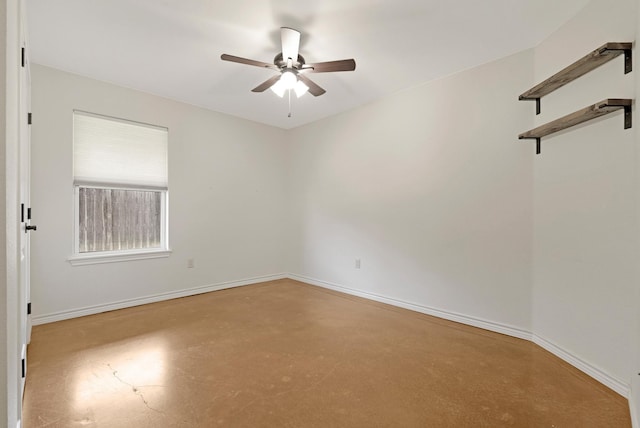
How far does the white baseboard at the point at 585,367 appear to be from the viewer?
6.20 ft

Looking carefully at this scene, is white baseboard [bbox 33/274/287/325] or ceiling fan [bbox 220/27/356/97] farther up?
ceiling fan [bbox 220/27/356/97]

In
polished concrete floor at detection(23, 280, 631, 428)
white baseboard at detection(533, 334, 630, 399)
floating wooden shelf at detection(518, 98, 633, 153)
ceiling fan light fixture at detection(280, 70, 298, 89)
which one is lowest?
polished concrete floor at detection(23, 280, 631, 428)

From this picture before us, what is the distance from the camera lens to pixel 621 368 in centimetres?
190

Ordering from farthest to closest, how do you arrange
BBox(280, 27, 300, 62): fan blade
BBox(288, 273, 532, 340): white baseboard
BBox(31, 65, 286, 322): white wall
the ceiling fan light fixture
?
BBox(31, 65, 286, 322): white wall, BBox(288, 273, 532, 340): white baseboard, the ceiling fan light fixture, BBox(280, 27, 300, 62): fan blade

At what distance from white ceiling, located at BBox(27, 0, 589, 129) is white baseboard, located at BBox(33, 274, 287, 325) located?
8.24 feet

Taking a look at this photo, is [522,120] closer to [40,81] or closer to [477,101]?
[477,101]

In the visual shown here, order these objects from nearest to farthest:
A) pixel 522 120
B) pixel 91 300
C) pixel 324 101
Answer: pixel 522 120
pixel 91 300
pixel 324 101

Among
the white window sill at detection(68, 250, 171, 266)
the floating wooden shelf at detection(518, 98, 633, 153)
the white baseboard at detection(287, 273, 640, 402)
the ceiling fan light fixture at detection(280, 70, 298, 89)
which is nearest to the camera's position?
the floating wooden shelf at detection(518, 98, 633, 153)

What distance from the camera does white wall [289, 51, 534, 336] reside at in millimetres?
2713

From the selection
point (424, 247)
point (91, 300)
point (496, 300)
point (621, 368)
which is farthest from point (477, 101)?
point (91, 300)

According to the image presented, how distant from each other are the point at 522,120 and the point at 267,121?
135 inches

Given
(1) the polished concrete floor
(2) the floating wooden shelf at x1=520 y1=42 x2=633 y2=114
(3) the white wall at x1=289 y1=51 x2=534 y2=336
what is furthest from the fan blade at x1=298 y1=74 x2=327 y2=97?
(1) the polished concrete floor

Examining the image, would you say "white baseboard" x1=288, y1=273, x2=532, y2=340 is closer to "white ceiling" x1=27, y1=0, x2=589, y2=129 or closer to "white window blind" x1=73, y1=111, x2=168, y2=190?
"white ceiling" x1=27, y1=0, x2=589, y2=129

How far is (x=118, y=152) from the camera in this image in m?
3.47
